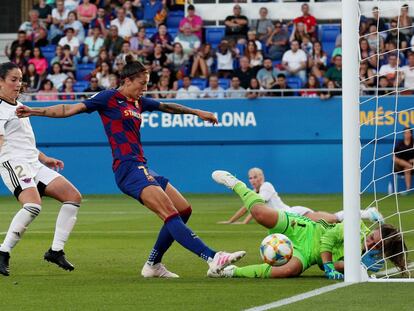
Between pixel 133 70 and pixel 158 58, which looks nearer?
pixel 133 70

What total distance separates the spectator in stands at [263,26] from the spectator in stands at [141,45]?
8.59ft

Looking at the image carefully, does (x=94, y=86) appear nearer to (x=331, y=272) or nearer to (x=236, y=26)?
(x=236, y=26)

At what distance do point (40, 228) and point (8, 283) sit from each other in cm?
754

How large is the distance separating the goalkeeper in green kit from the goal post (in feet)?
1.25

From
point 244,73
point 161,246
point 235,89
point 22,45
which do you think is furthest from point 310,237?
point 22,45

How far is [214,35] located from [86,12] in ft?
11.2

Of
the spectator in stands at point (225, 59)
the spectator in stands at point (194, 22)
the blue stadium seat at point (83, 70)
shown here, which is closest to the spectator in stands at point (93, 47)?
the blue stadium seat at point (83, 70)

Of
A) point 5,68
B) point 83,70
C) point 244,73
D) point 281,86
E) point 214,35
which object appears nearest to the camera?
point 5,68

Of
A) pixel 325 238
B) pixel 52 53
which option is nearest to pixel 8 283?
pixel 325 238

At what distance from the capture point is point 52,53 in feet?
94.8

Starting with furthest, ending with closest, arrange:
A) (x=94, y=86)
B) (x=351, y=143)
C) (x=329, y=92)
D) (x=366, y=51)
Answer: (x=94, y=86), (x=329, y=92), (x=366, y=51), (x=351, y=143)

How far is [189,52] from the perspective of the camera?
2798 cm

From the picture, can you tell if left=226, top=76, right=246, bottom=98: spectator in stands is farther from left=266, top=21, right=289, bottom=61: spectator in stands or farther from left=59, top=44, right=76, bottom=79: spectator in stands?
left=59, top=44, right=76, bottom=79: spectator in stands

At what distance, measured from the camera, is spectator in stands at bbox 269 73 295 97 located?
2638cm
